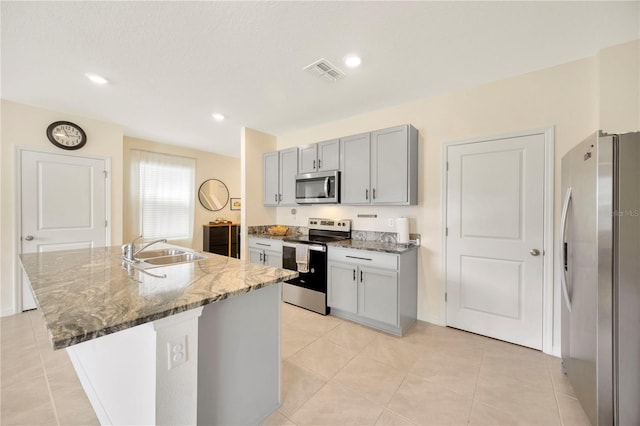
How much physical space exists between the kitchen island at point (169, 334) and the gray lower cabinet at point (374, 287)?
→ 139 cm

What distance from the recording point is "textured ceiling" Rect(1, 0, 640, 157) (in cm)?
166

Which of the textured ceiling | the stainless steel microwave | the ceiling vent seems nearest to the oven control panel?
the stainless steel microwave

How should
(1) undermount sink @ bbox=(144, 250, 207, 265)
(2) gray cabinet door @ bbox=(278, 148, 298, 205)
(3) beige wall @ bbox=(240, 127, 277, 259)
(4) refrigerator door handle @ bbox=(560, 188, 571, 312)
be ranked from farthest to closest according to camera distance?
(3) beige wall @ bbox=(240, 127, 277, 259), (2) gray cabinet door @ bbox=(278, 148, 298, 205), (1) undermount sink @ bbox=(144, 250, 207, 265), (4) refrigerator door handle @ bbox=(560, 188, 571, 312)

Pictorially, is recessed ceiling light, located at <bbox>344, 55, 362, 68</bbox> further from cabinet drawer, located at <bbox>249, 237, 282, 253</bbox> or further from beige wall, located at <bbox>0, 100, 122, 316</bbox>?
beige wall, located at <bbox>0, 100, 122, 316</bbox>

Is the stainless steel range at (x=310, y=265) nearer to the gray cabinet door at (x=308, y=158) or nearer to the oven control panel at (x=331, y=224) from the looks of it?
the oven control panel at (x=331, y=224)

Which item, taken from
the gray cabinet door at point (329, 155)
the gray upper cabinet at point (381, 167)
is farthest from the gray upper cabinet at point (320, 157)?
the gray upper cabinet at point (381, 167)

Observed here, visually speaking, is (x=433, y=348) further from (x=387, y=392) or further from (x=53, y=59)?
(x=53, y=59)

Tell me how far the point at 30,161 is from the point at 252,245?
2882mm

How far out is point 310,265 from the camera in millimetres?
3244

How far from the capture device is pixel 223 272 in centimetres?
160

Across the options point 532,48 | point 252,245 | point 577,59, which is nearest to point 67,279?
point 252,245

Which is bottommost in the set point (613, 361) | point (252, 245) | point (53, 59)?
point (613, 361)

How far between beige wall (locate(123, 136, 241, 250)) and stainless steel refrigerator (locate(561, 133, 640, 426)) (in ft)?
18.6

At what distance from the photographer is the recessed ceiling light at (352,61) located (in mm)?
2143
